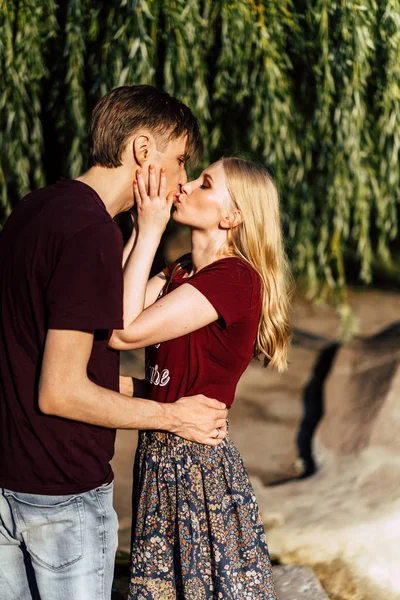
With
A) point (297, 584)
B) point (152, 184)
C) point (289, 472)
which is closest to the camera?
point (152, 184)

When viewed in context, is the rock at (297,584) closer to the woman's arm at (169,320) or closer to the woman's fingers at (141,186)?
the woman's arm at (169,320)

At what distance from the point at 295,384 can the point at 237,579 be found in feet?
17.9

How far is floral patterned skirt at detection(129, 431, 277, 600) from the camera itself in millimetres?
2328

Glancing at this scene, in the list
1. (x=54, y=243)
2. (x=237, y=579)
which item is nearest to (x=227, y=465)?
(x=237, y=579)

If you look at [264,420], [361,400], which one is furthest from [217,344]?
[264,420]

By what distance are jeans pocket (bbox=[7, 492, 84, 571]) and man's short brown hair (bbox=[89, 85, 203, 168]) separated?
919 mm

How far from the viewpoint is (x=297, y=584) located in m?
3.26

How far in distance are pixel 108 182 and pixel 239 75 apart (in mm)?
2845

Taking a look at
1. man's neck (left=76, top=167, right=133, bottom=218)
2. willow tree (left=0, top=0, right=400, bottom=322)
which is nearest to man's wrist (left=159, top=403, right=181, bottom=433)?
man's neck (left=76, top=167, right=133, bottom=218)

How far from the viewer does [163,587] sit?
92.8 inches

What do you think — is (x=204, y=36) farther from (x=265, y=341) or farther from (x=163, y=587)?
(x=163, y=587)

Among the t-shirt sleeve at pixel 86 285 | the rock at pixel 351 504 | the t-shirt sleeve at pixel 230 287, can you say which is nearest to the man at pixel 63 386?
the t-shirt sleeve at pixel 86 285

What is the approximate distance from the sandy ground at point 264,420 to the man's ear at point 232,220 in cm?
239

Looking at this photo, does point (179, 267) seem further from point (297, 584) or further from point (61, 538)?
point (297, 584)
